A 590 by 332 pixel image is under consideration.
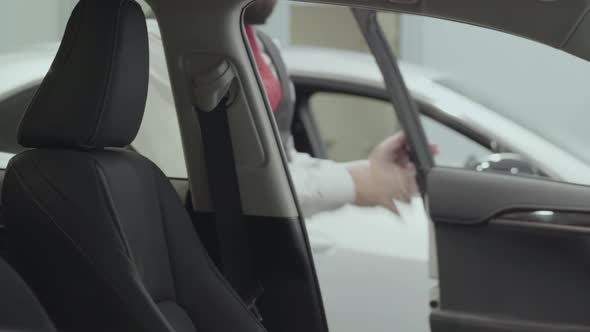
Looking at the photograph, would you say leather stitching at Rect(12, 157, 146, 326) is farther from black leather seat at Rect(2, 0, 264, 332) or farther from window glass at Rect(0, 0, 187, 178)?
window glass at Rect(0, 0, 187, 178)

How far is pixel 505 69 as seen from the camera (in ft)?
8.48

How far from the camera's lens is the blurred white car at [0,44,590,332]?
7.56 ft

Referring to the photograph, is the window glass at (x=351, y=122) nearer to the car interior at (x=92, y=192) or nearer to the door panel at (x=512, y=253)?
the door panel at (x=512, y=253)

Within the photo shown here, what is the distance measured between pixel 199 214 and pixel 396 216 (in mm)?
574

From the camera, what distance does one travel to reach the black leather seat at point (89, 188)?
175 cm

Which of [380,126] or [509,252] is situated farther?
[380,126]

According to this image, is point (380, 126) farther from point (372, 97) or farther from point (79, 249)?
point (79, 249)

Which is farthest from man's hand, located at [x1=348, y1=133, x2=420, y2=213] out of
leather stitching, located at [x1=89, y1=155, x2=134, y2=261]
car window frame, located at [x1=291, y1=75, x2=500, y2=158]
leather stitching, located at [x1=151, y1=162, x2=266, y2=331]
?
leather stitching, located at [x1=89, y1=155, x2=134, y2=261]

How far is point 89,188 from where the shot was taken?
1750 mm

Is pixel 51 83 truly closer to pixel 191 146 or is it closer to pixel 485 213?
pixel 191 146

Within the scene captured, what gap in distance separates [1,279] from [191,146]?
504mm

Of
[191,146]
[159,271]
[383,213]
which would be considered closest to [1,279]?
[159,271]

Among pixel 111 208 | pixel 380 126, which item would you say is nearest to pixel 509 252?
pixel 111 208

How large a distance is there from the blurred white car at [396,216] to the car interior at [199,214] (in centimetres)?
10
